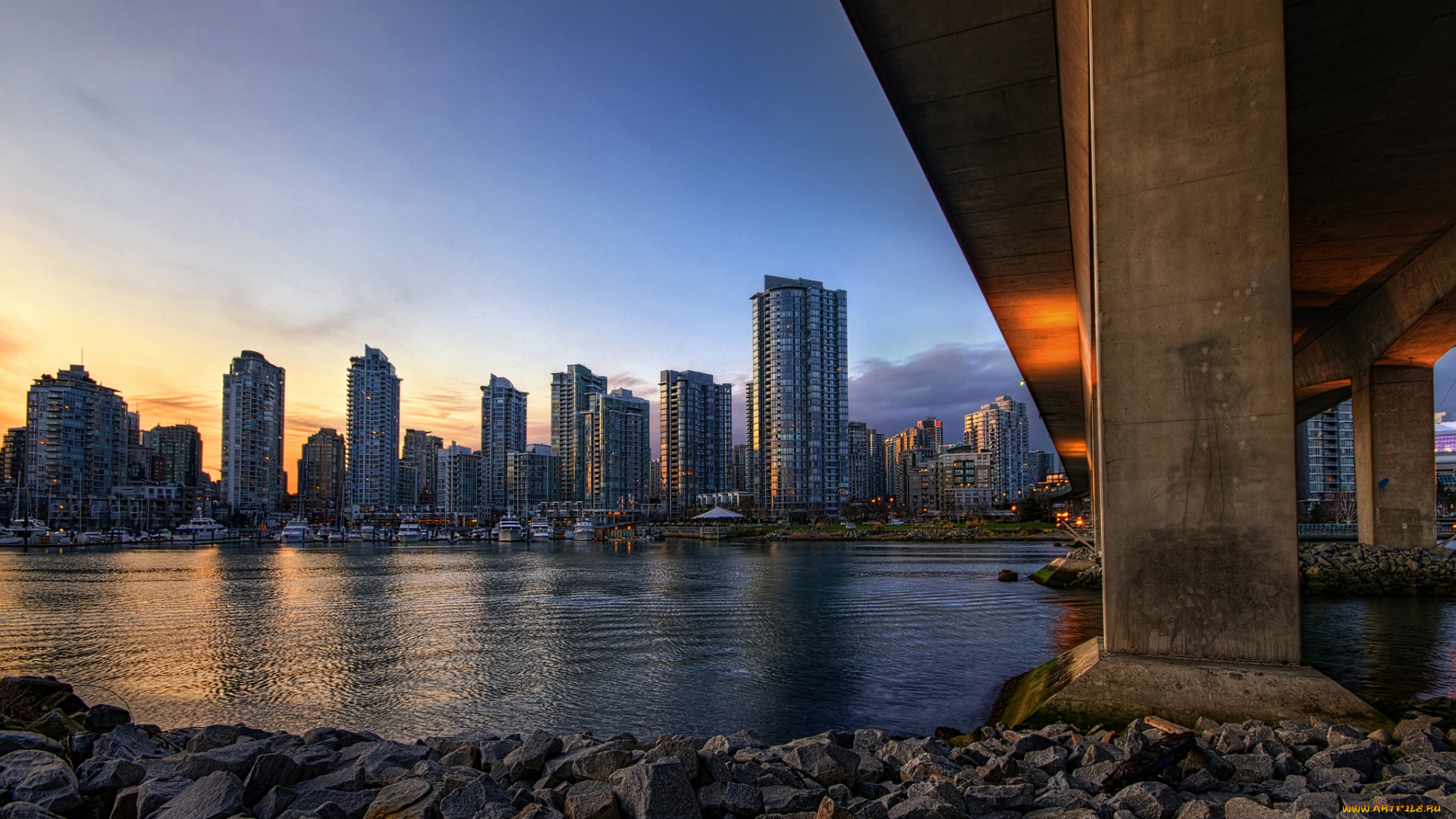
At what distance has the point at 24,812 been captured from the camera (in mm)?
4988

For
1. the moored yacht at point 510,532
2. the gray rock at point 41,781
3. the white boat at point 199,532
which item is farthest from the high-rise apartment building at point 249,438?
the gray rock at point 41,781

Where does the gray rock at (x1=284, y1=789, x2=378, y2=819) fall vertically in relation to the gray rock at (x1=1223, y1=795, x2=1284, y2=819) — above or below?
below

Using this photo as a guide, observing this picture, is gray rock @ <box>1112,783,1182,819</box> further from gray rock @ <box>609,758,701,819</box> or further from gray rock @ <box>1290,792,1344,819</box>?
gray rock @ <box>609,758,701,819</box>

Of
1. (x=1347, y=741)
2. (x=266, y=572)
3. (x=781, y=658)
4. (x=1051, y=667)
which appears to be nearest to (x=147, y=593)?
(x=266, y=572)

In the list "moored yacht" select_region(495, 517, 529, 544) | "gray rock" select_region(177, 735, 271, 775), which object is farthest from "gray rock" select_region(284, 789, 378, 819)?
"moored yacht" select_region(495, 517, 529, 544)

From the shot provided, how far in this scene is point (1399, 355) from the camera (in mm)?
28109

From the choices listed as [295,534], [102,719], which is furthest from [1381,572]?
[295,534]

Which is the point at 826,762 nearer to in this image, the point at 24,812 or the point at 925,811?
the point at 925,811

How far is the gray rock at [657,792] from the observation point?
509cm

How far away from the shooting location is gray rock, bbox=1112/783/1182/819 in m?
5.25

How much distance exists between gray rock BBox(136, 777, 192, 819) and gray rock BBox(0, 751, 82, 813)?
46cm

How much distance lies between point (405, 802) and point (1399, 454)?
3704cm

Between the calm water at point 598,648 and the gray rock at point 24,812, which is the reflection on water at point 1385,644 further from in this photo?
the gray rock at point 24,812

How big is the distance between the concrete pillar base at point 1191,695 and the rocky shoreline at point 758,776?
12.8 inches
